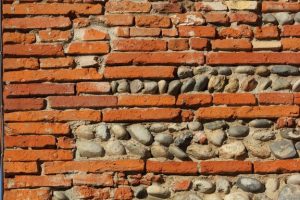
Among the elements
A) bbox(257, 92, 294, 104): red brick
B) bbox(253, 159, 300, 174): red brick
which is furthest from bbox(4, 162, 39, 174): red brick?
bbox(257, 92, 294, 104): red brick

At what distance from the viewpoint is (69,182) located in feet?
10.5

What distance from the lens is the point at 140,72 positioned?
3348 mm

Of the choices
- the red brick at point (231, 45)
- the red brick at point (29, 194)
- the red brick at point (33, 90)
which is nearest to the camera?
the red brick at point (29, 194)

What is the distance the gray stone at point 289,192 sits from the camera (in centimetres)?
322

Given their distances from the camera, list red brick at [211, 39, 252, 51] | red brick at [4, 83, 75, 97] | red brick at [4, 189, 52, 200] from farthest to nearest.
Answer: red brick at [211, 39, 252, 51], red brick at [4, 83, 75, 97], red brick at [4, 189, 52, 200]

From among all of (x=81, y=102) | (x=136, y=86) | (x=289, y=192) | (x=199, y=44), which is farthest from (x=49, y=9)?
(x=289, y=192)

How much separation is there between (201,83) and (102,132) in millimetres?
654

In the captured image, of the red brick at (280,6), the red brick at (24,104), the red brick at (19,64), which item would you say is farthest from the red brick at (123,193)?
the red brick at (280,6)

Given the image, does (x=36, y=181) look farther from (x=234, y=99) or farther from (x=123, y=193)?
(x=234, y=99)

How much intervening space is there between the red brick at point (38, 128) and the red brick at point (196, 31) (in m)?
0.90

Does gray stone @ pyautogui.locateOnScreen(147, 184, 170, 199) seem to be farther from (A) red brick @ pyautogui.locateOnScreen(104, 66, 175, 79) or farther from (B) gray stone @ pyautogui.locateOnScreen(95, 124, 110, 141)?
(A) red brick @ pyautogui.locateOnScreen(104, 66, 175, 79)

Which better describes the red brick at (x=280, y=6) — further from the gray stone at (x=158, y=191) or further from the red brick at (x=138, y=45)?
the gray stone at (x=158, y=191)

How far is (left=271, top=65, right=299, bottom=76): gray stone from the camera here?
3.39 meters

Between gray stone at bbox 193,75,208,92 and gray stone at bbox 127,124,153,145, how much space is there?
0.39 m
